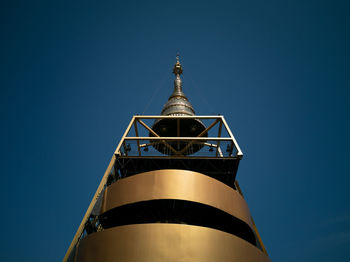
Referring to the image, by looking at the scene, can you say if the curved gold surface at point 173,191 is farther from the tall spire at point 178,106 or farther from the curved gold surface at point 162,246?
the tall spire at point 178,106

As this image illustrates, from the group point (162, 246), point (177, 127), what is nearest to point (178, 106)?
point (177, 127)

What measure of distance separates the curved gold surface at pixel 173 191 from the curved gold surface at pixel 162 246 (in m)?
1.56

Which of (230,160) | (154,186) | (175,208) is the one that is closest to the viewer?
(154,186)

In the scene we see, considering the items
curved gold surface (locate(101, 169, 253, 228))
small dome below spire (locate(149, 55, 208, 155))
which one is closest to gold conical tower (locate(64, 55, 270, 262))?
curved gold surface (locate(101, 169, 253, 228))

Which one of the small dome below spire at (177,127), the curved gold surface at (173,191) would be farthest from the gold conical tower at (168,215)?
the small dome below spire at (177,127)

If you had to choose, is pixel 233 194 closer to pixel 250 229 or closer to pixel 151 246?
pixel 250 229

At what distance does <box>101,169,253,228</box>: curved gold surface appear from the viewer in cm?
834

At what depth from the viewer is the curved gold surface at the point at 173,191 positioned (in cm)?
834

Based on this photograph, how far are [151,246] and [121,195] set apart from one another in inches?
114

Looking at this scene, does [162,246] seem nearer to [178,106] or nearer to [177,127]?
[177,127]

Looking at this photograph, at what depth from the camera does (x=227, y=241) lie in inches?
276

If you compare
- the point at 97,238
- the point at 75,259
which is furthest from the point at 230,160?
the point at 75,259

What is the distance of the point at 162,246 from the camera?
6410 millimetres

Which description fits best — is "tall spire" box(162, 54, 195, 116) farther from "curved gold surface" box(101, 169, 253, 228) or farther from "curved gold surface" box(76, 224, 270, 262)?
"curved gold surface" box(76, 224, 270, 262)
